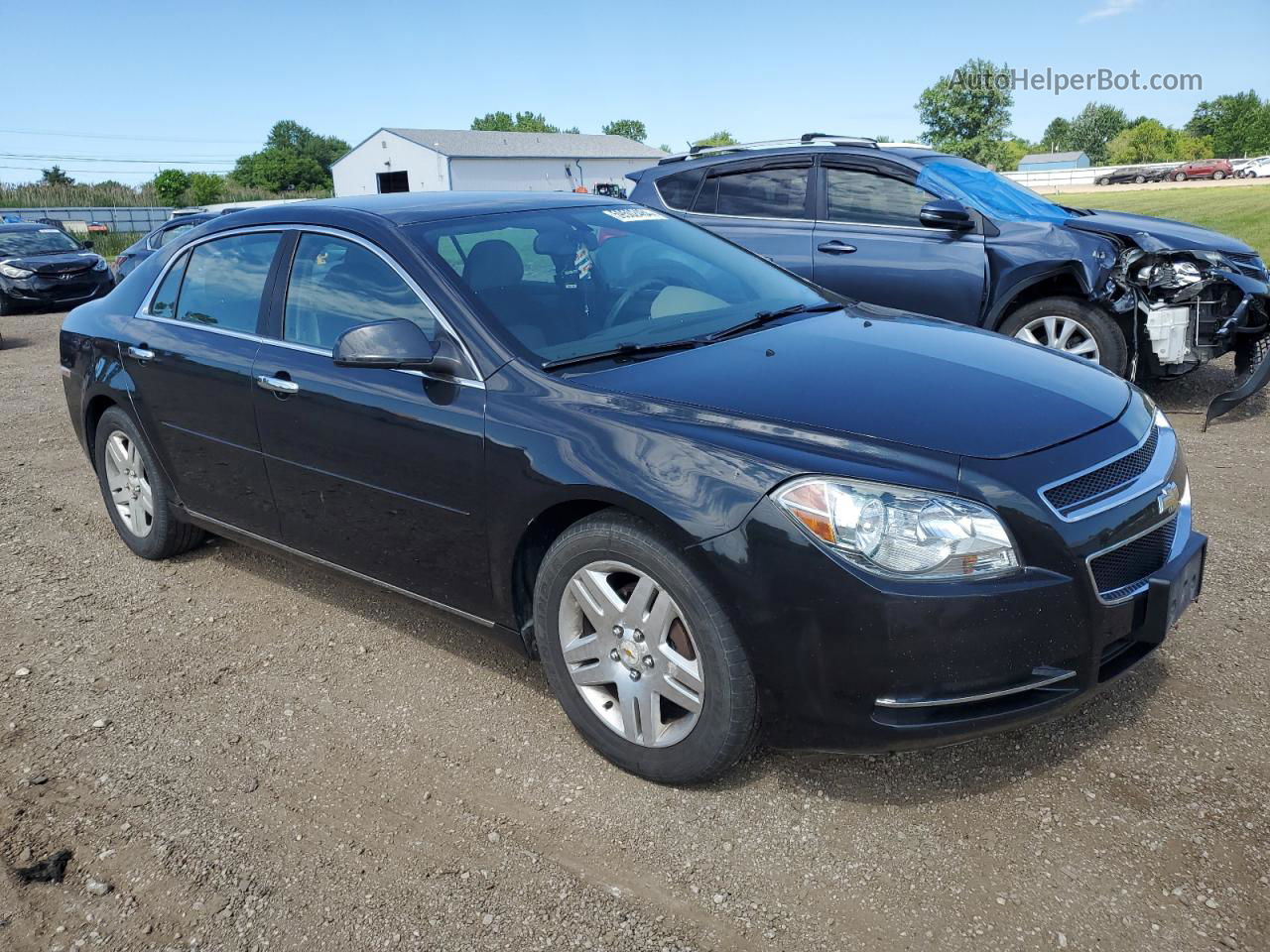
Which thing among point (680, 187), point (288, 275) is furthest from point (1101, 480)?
point (680, 187)

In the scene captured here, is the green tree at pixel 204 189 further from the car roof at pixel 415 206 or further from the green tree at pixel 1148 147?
the green tree at pixel 1148 147

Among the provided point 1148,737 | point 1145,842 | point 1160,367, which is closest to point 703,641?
point 1145,842

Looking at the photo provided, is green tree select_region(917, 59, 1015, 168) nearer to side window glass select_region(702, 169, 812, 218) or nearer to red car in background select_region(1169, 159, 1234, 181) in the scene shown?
red car in background select_region(1169, 159, 1234, 181)

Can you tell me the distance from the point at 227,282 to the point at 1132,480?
3518 mm

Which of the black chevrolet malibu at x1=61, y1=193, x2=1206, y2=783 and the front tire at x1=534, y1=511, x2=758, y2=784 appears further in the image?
the front tire at x1=534, y1=511, x2=758, y2=784

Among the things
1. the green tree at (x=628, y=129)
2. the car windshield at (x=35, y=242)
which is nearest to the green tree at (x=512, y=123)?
the green tree at (x=628, y=129)

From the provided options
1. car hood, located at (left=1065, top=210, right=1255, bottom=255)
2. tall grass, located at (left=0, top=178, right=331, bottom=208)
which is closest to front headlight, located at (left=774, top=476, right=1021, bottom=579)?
car hood, located at (left=1065, top=210, right=1255, bottom=255)

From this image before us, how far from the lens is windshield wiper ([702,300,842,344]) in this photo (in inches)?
142

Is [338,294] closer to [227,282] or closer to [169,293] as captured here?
[227,282]

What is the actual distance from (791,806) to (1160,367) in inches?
213

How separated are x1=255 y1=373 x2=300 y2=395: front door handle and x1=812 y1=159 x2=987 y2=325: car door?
454 cm

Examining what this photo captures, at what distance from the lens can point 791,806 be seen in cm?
296

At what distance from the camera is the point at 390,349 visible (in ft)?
10.7

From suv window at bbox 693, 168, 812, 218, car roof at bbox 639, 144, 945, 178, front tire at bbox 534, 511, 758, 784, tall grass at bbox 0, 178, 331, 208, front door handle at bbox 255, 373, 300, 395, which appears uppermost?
tall grass at bbox 0, 178, 331, 208
